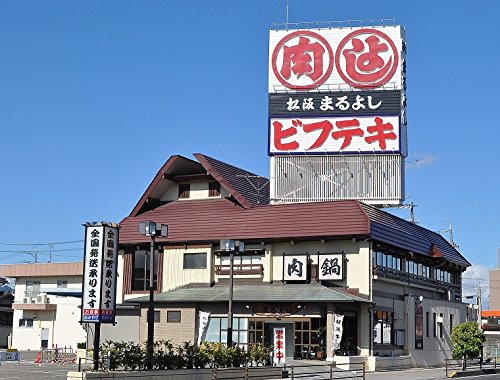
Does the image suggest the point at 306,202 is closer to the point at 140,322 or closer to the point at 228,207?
the point at 228,207

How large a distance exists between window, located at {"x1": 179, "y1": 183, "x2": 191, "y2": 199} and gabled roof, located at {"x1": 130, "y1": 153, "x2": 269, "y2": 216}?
72 centimetres

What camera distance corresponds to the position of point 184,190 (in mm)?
48812

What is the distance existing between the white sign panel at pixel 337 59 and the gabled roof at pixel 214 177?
5.58 meters

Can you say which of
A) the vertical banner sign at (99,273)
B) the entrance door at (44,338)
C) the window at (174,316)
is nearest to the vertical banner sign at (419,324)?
the window at (174,316)

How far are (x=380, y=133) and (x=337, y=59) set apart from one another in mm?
5226

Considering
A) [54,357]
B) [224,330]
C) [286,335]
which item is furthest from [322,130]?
[54,357]

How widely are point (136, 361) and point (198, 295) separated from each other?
60.9 ft

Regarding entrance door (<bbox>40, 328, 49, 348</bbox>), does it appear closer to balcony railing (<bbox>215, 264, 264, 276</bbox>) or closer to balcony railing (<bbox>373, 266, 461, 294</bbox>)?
balcony railing (<bbox>215, 264, 264, 276</bbox>)

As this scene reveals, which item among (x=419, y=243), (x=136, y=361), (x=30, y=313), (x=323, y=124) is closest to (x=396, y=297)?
(x=419, y=243)

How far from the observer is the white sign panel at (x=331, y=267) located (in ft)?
137

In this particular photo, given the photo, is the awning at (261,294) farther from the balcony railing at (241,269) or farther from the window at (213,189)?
the window at (213,189)

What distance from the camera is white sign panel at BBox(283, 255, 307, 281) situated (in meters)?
42.4

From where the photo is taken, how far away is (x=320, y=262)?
42469 millimetres

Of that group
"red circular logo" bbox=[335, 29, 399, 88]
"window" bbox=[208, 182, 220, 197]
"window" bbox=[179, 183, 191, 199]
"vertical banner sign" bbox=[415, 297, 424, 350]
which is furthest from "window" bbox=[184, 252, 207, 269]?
"red circular logo" bbox=[335, 29, 399, 88]
